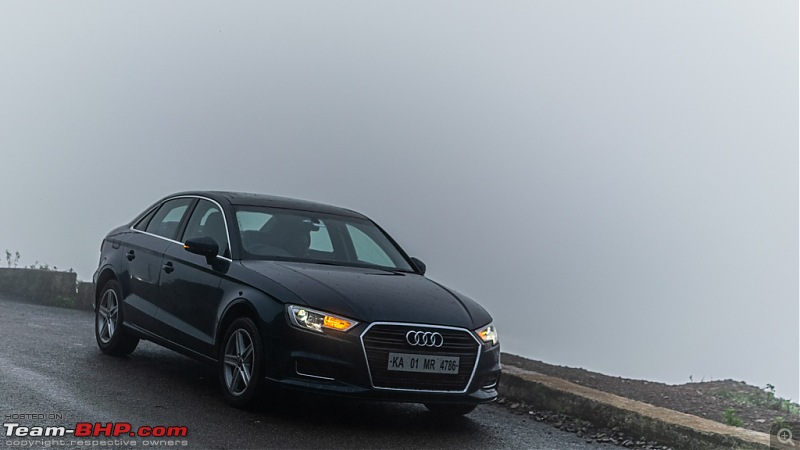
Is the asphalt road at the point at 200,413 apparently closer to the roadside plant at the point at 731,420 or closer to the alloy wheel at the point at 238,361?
the alloy wheel at the point at 238,361

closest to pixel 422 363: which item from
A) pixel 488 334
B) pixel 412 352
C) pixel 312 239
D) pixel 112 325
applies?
pixel 412 352

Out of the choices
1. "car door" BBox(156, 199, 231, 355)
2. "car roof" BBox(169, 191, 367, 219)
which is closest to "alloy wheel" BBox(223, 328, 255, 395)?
"car door" BBox(156, 199, 231, 355)

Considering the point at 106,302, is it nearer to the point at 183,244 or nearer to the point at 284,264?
the point at 183,244

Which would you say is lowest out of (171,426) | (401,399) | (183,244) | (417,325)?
(171,426)

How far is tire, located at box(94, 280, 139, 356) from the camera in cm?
911

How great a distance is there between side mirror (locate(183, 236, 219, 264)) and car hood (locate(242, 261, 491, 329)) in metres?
0.29

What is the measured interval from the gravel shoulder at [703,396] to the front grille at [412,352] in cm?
248

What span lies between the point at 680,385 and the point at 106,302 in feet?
19.6

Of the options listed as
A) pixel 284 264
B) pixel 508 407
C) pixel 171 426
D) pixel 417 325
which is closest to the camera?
pixel 171 426

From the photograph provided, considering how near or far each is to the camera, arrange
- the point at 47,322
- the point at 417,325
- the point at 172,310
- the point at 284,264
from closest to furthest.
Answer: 1. the point at 417,325
2. the point at 284,264
3. the point at 172,310
4. the point at 47,322

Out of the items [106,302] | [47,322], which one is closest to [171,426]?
[106,302]

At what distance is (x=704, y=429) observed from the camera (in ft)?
23.4

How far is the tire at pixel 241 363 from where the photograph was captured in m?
6.84

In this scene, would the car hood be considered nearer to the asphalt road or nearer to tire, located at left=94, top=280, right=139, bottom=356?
the asphalt road
